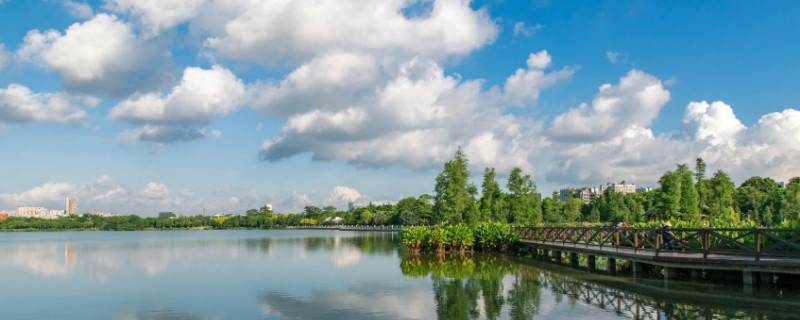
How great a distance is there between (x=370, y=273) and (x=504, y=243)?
14422 mm

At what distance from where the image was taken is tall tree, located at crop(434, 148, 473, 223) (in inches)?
1986

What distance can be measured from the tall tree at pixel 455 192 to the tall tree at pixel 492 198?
6.23m

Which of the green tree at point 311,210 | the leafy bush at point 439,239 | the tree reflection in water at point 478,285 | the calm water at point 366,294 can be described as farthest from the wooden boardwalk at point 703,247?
the green tree at point 311,210

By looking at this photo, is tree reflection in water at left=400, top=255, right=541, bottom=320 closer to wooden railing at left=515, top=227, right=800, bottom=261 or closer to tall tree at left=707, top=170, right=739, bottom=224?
wooden railing at left=515, top=227, right=800, bottom=261

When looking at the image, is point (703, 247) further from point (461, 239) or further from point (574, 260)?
point (461, 239)

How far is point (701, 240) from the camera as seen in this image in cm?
2247

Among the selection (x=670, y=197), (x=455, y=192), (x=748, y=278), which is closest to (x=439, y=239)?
(x=455, y=192)

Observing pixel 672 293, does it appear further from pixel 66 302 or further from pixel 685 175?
pixel 685 175

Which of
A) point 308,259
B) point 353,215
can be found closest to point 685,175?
point 308,259

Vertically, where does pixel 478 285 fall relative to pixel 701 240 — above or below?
below

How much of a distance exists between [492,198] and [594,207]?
46287mm

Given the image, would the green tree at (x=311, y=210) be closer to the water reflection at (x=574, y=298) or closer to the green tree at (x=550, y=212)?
the green tree at (x=550, y=212)

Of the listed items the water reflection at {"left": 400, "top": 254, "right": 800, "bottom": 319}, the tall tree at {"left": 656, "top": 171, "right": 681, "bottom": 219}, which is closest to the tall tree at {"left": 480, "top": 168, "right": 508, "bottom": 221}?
the tall tree at {"left": 656, "top": 171, "right": 681, "bottom": 219}

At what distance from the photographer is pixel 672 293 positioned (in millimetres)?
18391
